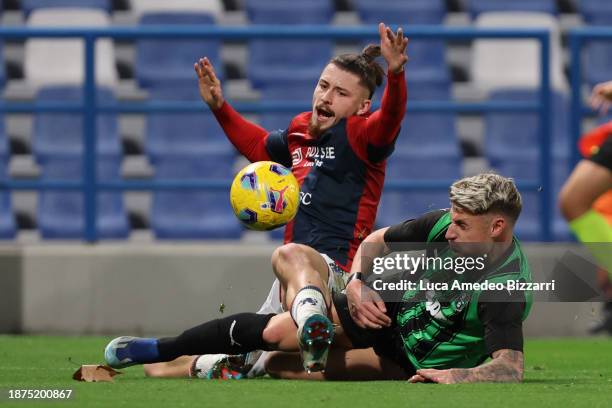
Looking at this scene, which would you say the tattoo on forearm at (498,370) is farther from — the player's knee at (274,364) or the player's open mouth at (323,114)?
the player's open mouth at (323,114)

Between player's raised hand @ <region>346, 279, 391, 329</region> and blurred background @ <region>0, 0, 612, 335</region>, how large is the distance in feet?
7.61

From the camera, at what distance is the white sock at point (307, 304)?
16.6ft

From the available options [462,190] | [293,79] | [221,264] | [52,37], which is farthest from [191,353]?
[293,79]

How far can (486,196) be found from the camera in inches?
204

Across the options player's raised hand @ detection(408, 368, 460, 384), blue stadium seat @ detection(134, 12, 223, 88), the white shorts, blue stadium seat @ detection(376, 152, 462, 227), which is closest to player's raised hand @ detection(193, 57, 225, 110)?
the white shorts

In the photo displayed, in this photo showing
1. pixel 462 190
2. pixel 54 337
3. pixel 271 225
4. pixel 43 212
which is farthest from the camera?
pixel 43 212

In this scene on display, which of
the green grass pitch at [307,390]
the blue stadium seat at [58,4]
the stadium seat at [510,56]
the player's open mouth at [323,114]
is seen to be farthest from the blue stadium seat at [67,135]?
the player's open mouth at [323,114]

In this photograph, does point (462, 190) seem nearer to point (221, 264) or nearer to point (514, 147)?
point (221, 264)

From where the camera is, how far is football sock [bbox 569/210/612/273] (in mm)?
4898

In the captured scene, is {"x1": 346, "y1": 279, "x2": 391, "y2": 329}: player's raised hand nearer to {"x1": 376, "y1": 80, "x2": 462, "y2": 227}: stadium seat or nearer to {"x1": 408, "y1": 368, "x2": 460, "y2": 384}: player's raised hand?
{"x1": 408, "y1": 368, "x2": 460, "y2": 384}: player's raised hand

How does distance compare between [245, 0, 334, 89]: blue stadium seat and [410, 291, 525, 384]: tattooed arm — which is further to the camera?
[245, 0, 334, 89]: blue stadium seat

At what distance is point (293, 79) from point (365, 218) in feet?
12.3

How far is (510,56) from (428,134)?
5.21ft

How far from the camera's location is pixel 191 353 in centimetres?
537
